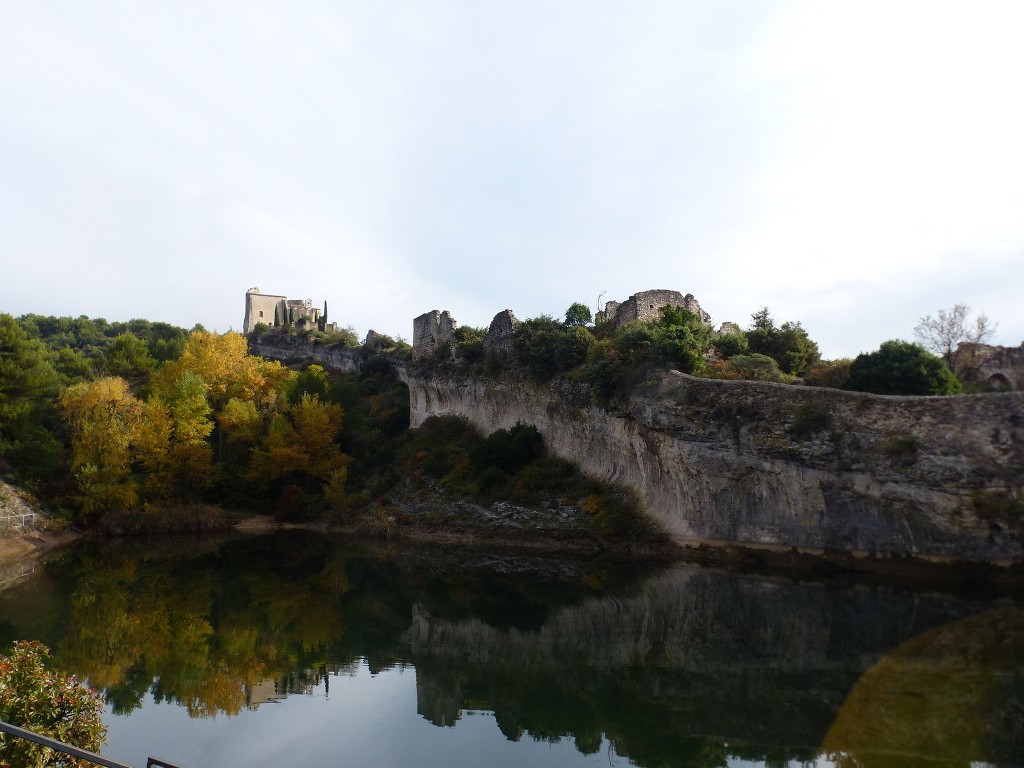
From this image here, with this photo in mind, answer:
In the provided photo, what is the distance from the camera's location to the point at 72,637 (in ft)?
50.9

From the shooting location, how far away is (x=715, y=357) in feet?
94.2

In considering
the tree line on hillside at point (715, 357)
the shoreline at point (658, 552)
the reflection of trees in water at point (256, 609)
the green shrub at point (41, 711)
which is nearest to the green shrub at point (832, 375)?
the tree line on hillside at point (715, 357)

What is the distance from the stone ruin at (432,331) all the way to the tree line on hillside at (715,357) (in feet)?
32.3

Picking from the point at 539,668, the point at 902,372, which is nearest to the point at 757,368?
the point at 902,372

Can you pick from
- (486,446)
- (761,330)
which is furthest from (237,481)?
(761,330)

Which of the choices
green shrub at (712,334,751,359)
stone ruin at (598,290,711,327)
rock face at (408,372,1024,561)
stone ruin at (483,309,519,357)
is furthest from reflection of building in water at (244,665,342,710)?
stone ruin at (483,309,519,357)

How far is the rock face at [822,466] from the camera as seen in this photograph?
18.5m

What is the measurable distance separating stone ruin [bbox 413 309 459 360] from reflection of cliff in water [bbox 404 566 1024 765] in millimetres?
28494

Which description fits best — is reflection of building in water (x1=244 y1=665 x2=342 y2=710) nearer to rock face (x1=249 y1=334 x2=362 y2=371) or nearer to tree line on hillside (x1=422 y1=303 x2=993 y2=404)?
tree line on hillside (x1=422 y1=303 x2=993 y2=404)

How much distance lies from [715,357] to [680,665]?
17.7 meters

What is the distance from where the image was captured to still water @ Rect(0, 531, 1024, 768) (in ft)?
32.3

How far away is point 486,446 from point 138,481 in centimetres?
1841

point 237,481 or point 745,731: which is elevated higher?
point 237,481

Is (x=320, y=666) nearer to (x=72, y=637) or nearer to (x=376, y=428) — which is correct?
(x=72, y=637)
